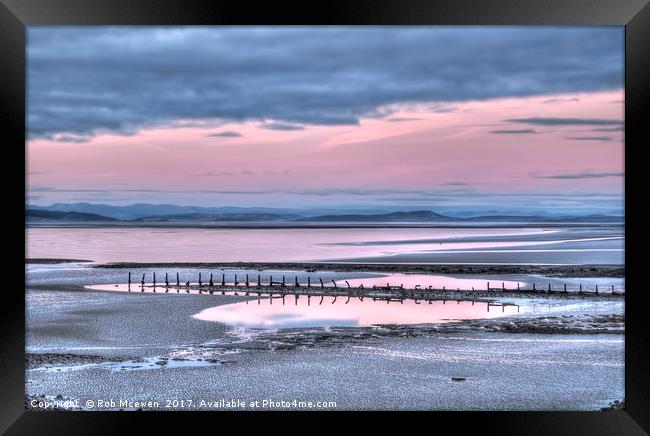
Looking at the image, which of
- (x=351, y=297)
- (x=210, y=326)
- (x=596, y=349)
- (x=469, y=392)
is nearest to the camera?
(x=469, y=392)

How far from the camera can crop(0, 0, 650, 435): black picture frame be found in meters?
4.81

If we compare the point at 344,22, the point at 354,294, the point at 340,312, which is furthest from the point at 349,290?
the point at 344,22

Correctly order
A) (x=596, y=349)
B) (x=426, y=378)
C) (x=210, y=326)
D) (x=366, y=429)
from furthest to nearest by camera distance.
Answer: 1. (x=210, y=326)
2. (x=596, y=349)
3. (x=426, y=378)
4. (x=366, y=429)

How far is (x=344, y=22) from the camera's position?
16.4 ft

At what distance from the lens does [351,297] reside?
20609 mm

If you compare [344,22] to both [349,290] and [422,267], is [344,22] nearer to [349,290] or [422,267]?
[349,290]

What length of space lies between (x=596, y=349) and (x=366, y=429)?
8900 mm

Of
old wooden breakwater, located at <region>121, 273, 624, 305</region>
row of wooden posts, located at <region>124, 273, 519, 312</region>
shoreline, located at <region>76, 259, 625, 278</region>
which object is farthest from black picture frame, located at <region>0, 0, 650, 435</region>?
shoreline, located at <region>76, 259, 625, 278</region>

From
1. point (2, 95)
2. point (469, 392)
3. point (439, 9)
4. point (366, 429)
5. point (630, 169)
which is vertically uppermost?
point (439, 9)

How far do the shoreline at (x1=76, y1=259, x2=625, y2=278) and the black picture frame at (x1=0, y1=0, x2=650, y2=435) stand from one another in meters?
23.7

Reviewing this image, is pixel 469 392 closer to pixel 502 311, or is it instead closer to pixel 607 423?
pixel 607 423

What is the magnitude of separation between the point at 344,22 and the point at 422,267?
28011mm

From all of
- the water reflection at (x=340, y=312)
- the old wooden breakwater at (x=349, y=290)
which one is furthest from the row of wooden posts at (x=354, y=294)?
the water reflection at (x=340, y=312)

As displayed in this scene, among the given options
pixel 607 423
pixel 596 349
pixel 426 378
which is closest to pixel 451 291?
pixel 596 349
